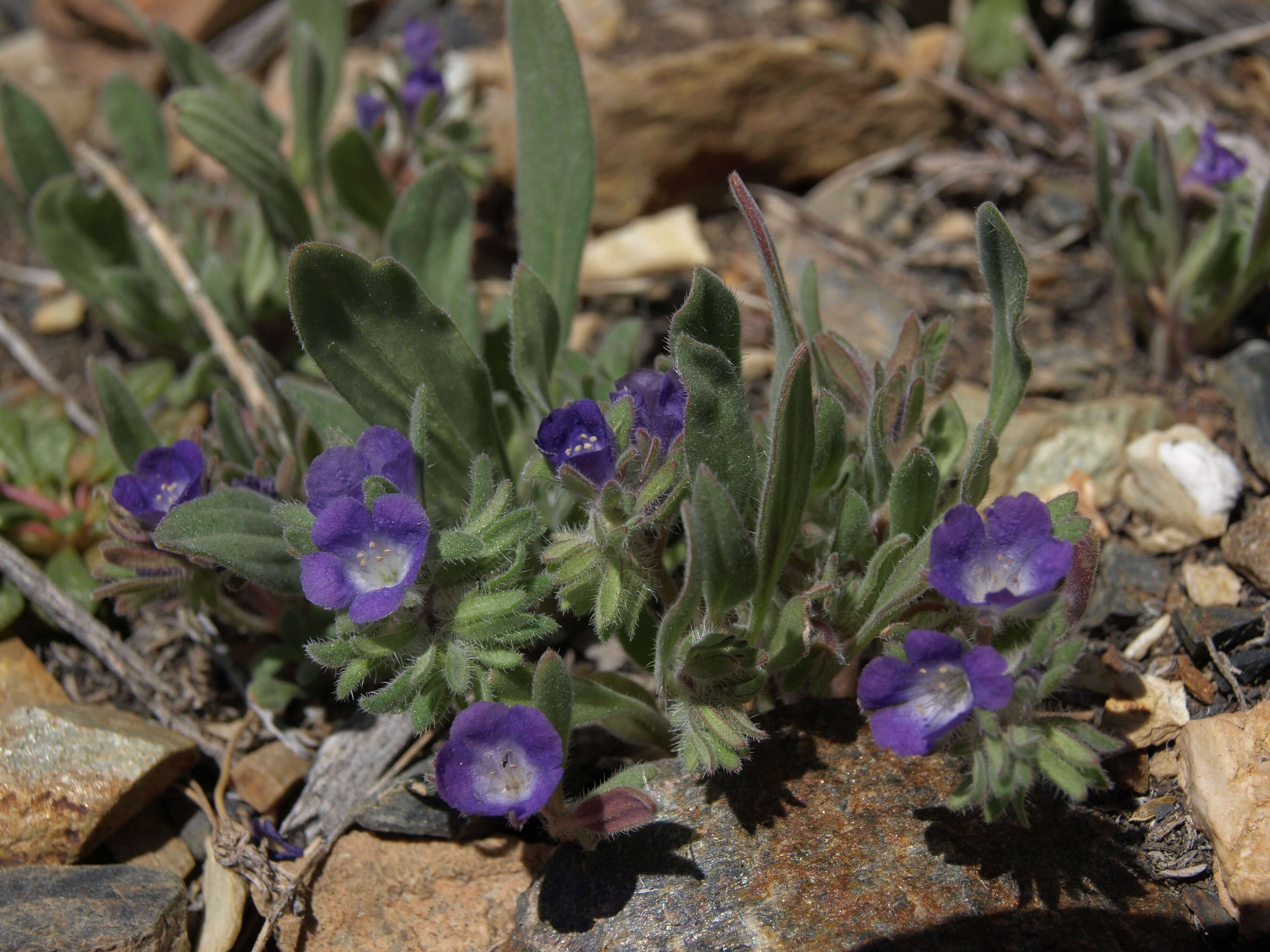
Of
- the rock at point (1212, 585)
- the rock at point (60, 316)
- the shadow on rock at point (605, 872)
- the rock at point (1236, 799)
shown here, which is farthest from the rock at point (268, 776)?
the rock at point (1212, 585)

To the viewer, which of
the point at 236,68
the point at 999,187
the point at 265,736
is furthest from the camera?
the point at 236,68

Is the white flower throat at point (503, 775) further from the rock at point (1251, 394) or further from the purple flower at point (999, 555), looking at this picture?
the rock at point (1251, 394)

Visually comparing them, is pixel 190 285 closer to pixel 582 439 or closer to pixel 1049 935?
pixel 582 439

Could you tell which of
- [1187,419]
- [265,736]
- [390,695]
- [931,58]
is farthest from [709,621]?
[931,58]

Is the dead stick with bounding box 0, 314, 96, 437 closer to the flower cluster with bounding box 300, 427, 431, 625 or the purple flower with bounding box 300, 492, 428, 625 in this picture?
the flower cluster with bounding box 300, 427, 431, 625

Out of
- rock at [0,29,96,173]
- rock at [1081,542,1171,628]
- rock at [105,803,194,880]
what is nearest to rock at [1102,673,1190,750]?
rock at [1081,542,1171,628]

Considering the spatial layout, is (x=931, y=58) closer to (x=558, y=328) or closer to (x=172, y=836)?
(x=558, y=328)

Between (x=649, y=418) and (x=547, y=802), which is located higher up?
(x=649, y=418)
